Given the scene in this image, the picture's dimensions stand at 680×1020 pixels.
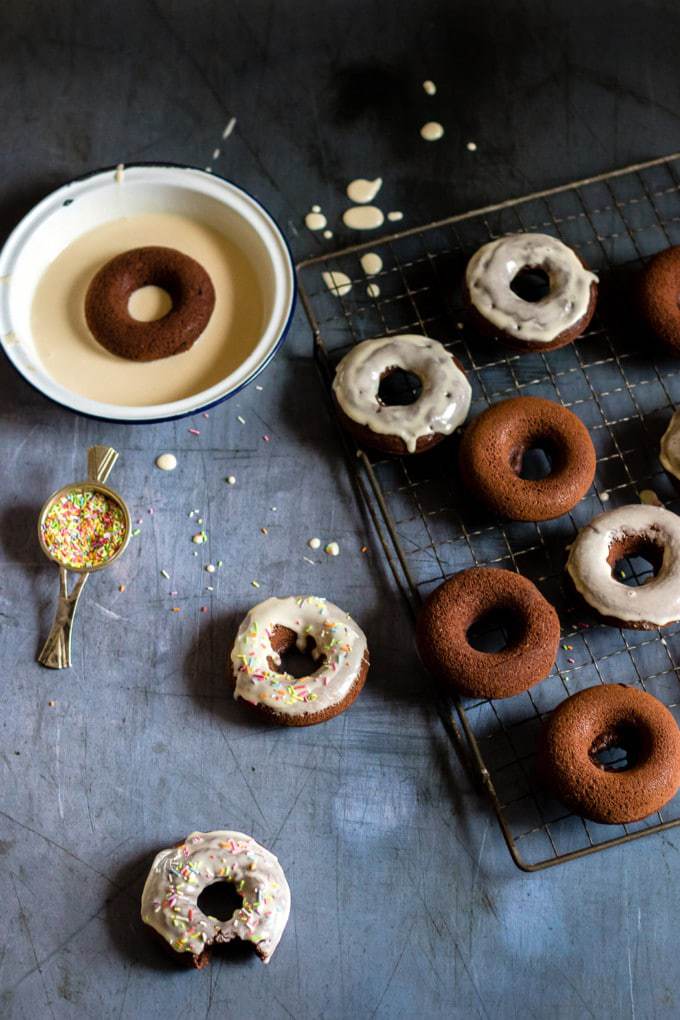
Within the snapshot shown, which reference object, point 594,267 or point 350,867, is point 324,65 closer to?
point 594,267

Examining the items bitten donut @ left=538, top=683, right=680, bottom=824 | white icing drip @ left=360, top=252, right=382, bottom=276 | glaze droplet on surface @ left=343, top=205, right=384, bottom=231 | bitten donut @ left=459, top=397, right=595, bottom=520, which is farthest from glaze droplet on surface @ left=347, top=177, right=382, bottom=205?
bitten donut @ left=538, top=683, right=680, bottom=824

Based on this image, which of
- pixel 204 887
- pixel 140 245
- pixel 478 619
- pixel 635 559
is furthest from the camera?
pixel 140 245

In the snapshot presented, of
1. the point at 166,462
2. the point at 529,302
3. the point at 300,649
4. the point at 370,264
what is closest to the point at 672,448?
the point at 529,302

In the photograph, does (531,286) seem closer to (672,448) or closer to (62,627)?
(672,448)

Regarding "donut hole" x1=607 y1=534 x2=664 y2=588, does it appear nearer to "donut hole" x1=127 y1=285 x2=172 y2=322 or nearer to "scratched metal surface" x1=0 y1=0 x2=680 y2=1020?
"scratched metal surface" x1=0 y1=0 x2=680 y2=1020

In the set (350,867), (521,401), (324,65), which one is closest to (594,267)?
(521,401)

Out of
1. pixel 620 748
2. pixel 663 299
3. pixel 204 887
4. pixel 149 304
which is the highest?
pixel 149 304

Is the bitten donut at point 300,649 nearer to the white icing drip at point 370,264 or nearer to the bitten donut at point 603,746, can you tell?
the bitten donut at point 603,746
